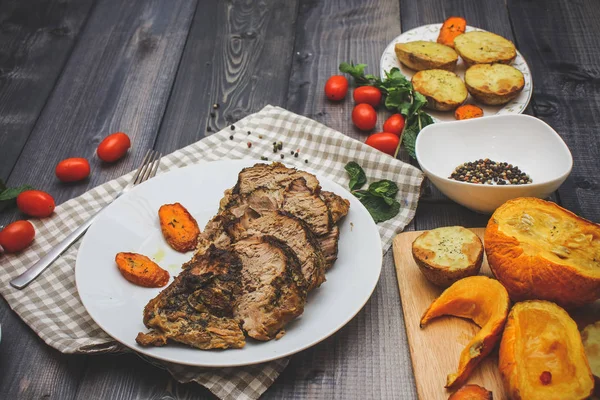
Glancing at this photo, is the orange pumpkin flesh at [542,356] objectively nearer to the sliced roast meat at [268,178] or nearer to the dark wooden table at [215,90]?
the dark wooden table at [215,90]

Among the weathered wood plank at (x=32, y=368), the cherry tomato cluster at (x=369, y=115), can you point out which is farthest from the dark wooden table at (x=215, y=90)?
the cherry tomato cluster at (x=369, y=115)

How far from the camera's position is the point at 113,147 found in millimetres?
4266

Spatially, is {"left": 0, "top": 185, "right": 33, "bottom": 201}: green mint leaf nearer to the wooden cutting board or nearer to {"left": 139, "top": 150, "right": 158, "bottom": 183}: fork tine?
{"left": 139, "top": 150, "right": 158, "bottom": 183}: fork tine

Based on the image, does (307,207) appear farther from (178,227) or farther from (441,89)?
(441,89)

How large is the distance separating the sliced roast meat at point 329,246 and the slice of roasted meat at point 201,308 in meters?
0.49

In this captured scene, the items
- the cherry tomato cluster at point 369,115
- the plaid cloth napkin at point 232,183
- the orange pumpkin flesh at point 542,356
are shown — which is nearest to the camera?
the orange pumpkin flesh at point 542,356

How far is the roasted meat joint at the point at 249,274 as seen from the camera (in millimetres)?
2818

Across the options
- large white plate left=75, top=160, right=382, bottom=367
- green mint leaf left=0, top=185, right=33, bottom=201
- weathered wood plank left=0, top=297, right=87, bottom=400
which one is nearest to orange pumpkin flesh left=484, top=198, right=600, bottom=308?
large white plate left=75, top=160, right=382, bottom=367

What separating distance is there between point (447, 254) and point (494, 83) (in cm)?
172

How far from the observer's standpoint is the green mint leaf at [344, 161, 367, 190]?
13.1 ft

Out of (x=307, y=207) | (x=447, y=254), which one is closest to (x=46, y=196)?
(x=307, y=207)

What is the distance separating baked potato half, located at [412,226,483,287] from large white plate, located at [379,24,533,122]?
1.33m

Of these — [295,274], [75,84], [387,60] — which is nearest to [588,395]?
[295,274]

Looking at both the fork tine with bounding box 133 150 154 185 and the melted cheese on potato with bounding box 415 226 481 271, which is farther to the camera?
the fork tine with bounding box 133 150 154 185
